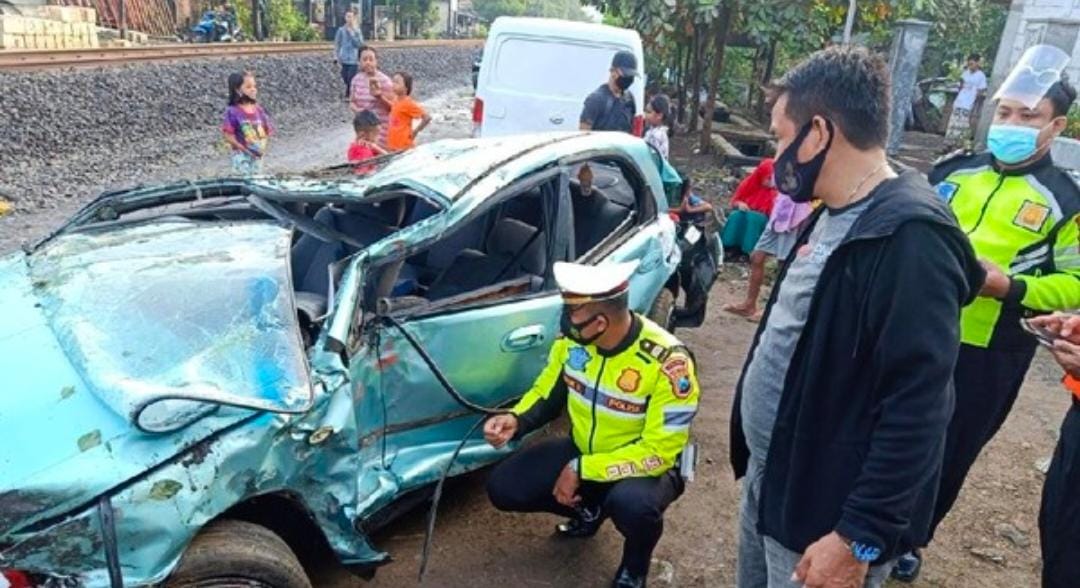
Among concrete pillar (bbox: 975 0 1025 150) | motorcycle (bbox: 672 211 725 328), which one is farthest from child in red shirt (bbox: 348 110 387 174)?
concrete pillar (bbox: 975 0 1025 150)

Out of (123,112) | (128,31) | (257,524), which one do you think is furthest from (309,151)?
(128,31)

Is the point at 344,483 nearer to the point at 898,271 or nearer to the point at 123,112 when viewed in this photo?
the point at 898,271

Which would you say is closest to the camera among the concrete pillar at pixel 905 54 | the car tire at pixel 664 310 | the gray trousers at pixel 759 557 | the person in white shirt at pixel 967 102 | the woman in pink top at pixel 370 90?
the gray trousers at pixel 759 557

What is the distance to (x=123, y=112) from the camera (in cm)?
1130

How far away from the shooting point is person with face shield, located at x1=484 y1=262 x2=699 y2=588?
268cm

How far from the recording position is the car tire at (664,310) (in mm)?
4270

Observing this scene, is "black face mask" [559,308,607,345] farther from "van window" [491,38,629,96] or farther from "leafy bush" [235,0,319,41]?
"leafy bush" [235,0,319,41]

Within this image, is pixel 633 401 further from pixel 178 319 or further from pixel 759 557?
pixel 178 319

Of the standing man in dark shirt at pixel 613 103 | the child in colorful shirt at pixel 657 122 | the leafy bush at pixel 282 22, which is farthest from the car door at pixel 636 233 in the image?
the leafy bush at pixel 282 22

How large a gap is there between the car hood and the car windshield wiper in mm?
91

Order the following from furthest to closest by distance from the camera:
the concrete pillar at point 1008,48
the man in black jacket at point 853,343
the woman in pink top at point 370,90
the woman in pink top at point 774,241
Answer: the concrete pillar at point 1008,48 < the woman in pink top at point 370,90 < the woman in pink top at point 774,241 < the man in black jacket at point 853,343

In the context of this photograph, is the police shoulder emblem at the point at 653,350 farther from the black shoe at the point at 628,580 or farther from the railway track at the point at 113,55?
the railway track at the point at 113,55

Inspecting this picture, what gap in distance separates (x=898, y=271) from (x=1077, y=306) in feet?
4.36

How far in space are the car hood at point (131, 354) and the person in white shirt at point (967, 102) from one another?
42.2 feet
